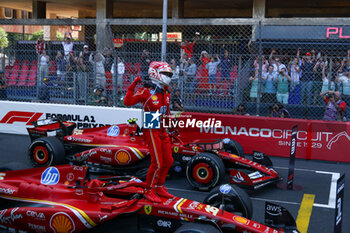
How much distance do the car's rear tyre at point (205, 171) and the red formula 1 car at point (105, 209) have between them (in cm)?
197

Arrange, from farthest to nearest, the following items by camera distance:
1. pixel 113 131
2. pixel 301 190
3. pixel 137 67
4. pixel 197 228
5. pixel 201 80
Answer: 1. pixel 137 67
2. pixel 201 80
3. pixel 113 131
4. pixel 301 190
5. pixel 197 228

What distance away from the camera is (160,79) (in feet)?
19.5

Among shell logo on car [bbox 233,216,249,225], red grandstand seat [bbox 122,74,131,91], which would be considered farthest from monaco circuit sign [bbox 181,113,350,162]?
shell logo on car [bbox 233,216,249,225]

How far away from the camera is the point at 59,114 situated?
11875 mm

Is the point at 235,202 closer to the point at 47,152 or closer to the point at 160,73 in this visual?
the point at 160,73

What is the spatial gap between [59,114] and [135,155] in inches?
171

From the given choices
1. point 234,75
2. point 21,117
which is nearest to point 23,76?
point 21,117

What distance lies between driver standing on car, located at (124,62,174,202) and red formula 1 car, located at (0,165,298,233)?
0.76ft

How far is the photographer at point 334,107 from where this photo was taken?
35.5 ft

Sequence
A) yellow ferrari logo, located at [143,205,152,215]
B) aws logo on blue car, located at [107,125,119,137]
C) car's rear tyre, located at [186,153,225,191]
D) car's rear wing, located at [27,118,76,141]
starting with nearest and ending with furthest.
Result: yellow ferrari logo, located at [143,205,152,215] < car's rear tyre, located at [186,153,225,191] < aws logo on blue car, located at [107,125,119,137] < car's rear wing, located at [27,118,76,141]

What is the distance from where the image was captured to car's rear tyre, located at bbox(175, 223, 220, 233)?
15.3ft

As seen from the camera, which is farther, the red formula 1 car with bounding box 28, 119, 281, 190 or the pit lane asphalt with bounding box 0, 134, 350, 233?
the red formula 1 car with bounding box 28, 119, 281, 190

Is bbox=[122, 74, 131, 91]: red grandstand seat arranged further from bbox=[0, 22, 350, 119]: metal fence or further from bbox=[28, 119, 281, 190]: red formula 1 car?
bbox=[28, 119, 281, 190]: red formula 1 car

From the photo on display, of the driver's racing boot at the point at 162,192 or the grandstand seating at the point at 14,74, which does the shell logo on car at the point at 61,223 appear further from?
the grandstand seating at the point at 14,74
